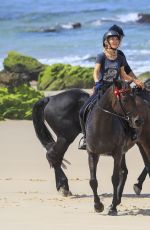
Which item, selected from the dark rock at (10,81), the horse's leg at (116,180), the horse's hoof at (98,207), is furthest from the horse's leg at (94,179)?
the dark rock at (10,81)

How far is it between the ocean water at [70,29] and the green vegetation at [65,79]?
5839 millimetres

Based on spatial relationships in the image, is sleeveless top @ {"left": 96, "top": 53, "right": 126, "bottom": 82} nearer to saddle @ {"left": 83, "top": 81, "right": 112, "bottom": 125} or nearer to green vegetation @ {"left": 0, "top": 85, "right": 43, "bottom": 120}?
saddle @ {"left": 83, "top": 81, "right": 112, "bottom": 125}

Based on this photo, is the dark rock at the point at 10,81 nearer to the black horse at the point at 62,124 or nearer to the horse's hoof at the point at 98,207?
the black horse at the point at 62,124

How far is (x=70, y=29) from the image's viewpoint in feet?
154

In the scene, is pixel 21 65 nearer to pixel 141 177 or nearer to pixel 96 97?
pixel 141 177

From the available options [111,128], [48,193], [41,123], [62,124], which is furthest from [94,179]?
[41,123]

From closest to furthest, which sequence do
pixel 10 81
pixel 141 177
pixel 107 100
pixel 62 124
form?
pixel 107 100 < pixel 141 177 < pixel 62 124 < pixel 10 81

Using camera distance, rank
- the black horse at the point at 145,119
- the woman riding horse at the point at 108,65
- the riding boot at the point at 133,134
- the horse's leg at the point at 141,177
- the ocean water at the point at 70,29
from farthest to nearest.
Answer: the ocean water at the point at 70,29, the horse's leg at the point at 141,177, the black horse at the point at 145,119, the woman riding horse at the point at 108,65, the riding boot at the point at 133,134

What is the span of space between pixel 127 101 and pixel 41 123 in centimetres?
288

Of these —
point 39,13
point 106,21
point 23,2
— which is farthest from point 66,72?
point 23,2

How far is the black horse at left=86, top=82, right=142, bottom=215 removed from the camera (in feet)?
29.2

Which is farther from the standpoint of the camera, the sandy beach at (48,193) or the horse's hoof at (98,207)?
the horse's hoof at (98,207)

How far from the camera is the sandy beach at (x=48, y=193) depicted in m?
8.43

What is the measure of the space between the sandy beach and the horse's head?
3.24 ft
